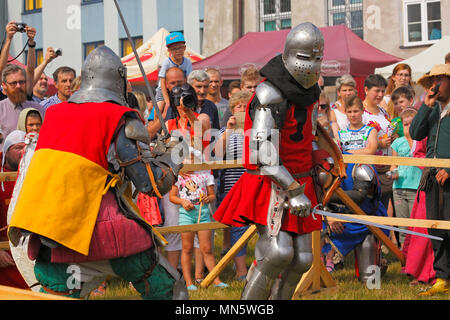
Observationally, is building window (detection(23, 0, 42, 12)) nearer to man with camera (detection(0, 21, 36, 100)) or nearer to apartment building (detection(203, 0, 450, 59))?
apartment building (detection(203, 0, 450, 59))

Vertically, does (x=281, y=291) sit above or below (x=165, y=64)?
below

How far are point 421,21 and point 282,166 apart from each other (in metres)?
14.3

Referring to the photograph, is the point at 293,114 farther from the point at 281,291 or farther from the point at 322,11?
the point at 322,11

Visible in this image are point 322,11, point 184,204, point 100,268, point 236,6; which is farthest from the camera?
point 236,6

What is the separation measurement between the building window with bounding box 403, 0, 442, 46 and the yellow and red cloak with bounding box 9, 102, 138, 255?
15.0 metres

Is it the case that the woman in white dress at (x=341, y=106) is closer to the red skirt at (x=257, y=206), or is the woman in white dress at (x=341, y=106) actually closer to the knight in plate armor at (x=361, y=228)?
the knight in plate armor at (x=361, y=228)

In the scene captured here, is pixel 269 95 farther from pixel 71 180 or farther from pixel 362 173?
pixel 362 173

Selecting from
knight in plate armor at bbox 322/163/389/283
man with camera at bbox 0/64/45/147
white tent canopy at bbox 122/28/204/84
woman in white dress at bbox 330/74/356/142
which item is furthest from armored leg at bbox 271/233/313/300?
white tent canopy at bbox 122/28/204/84

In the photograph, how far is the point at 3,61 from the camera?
686 centimetres

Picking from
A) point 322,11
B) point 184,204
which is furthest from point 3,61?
point 322,11

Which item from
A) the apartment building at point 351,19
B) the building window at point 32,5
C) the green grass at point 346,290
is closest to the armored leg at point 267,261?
the green grass at point 346,290

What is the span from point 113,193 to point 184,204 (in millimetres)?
2599

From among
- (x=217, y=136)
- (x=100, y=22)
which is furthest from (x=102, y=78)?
(x=100, y=22)

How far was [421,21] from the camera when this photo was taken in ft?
57.8
